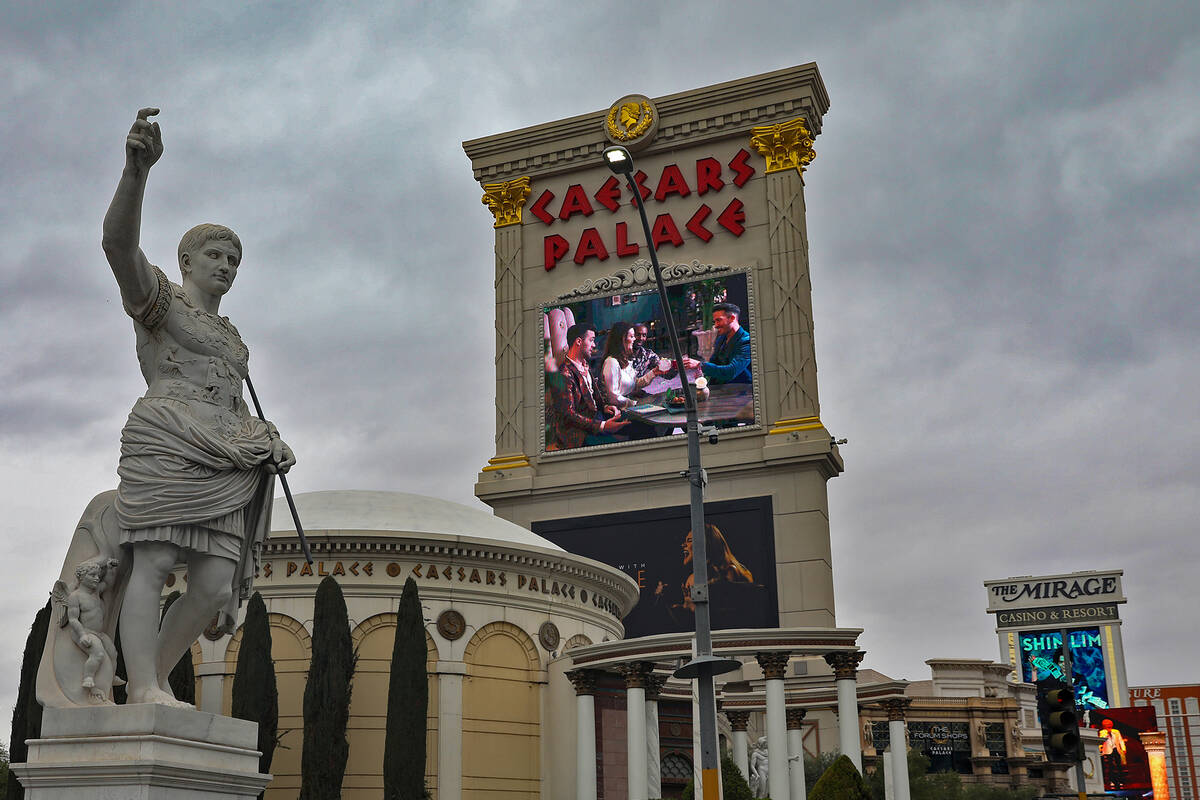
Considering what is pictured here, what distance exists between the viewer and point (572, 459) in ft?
172

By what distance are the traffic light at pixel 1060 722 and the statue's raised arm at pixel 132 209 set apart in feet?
34.8

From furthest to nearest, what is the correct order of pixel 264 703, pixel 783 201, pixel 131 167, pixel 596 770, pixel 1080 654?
pixel 1080 654 → pixel 783 201 → pixel 596 770 → pixel 264 703 → pixel 131 167

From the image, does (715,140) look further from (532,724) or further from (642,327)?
(532,724)

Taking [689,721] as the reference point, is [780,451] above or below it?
above

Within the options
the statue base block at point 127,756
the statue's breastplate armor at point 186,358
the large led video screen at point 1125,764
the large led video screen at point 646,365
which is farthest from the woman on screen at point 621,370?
the statue base block at point 127,756

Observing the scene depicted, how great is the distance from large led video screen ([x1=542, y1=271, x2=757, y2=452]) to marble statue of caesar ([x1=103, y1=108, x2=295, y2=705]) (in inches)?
1658

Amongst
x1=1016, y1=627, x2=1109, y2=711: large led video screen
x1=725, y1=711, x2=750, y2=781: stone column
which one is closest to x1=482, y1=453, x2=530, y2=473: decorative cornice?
x1=725, y1=711, x2=750, y2=781: stone column

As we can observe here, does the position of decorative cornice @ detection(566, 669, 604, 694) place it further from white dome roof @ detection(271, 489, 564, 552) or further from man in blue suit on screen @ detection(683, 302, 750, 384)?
man in blue suit on screen @ detection(683, 302, 750, 384)

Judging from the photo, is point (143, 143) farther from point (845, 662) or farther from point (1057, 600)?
point (1057, 600)

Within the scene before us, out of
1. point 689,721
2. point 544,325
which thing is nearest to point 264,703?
point 689,721

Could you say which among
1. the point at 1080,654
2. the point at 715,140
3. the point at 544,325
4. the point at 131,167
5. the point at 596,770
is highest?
the point at 715,140

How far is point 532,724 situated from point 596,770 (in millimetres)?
1931

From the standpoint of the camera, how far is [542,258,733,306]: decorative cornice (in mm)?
52281

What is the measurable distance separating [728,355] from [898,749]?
21.1 m
